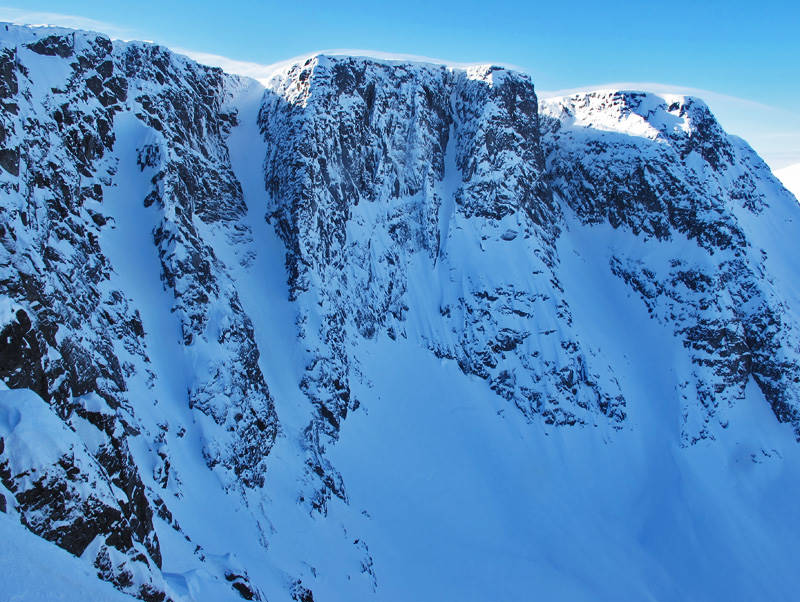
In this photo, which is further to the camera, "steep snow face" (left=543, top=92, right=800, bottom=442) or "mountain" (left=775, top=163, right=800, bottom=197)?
"mountain" (left=775, top=163, right=800, bottom=197)

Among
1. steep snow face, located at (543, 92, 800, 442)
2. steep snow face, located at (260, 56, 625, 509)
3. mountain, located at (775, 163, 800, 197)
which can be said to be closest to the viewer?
steep snow face, located at (260, 56, 625, 509)

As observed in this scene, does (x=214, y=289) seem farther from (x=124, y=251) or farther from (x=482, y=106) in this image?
(x=482, y=106)

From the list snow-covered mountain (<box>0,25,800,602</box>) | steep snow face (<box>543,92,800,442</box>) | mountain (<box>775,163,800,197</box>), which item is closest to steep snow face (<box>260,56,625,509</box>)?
snow-covered mountain (<box>0,25,800,602</box>)

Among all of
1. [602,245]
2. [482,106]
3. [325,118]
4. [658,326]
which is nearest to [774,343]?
[658,326]

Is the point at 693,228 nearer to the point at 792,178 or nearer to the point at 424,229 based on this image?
the point at 424,229

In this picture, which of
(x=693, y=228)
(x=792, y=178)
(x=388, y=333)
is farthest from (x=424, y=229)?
(x=792, y=178)

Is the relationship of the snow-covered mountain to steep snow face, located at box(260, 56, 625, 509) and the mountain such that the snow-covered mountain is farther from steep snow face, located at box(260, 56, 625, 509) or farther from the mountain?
the mountain

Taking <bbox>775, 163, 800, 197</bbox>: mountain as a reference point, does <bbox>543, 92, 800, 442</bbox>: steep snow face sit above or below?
below

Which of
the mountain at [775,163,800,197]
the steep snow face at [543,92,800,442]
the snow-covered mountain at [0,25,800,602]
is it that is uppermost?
the mountain at [775,163,800,197]

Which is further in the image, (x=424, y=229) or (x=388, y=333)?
(x=424, y=229)
